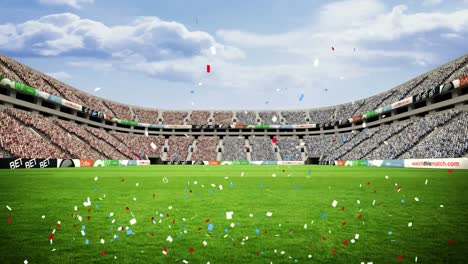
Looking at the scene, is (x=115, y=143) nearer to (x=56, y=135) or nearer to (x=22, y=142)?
(x=56, y=135)

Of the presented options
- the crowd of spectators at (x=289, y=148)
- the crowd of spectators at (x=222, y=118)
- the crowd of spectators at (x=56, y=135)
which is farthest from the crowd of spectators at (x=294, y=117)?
the crowd of spectators at (x=56, y=135)

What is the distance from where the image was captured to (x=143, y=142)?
253 feet

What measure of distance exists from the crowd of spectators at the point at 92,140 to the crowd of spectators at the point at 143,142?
11.3 meters

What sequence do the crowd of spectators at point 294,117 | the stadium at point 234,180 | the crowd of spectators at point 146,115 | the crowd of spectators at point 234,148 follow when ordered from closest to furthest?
1. the stadium at point 234,180
2. the crowd of spectators at point 234,148
3. the crowd of spectators at point 146,115
4. the crowd of spectators at point 294,117

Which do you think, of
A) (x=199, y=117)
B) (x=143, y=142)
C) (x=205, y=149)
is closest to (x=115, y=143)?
(x=143, y=142)

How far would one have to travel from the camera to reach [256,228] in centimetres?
557

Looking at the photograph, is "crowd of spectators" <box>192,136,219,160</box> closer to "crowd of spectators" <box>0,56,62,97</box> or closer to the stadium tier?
the stadium tier

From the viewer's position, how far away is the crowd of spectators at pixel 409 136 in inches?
1676

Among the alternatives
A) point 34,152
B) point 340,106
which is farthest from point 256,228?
point 340,106

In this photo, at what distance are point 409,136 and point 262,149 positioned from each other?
1538 inches

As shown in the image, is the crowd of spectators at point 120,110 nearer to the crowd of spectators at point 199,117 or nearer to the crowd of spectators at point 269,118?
the crowd of spectators at point 199,117

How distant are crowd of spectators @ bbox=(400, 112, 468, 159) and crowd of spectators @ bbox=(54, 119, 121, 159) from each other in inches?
1814

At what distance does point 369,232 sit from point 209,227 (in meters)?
2.72

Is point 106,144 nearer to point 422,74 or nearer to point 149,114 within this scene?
point 149,114
